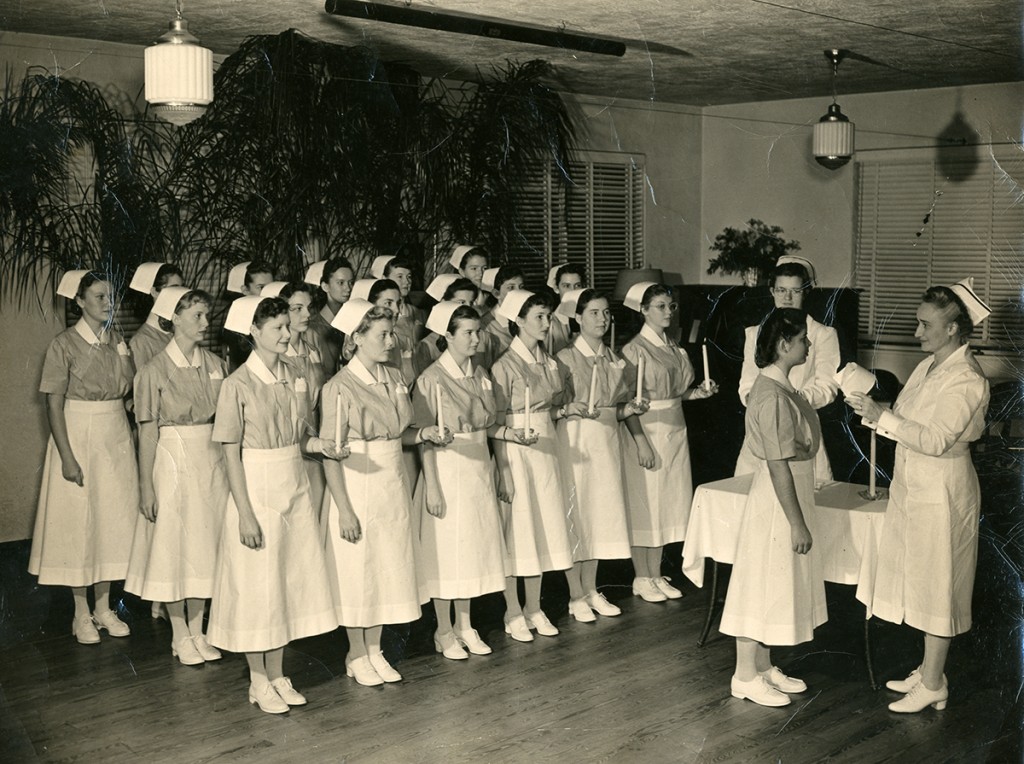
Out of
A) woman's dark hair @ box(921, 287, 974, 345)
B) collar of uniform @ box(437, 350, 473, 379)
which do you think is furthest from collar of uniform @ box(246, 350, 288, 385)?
woman's dark hair @ box(921, 287, 974, 345)

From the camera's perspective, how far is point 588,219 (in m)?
8.81

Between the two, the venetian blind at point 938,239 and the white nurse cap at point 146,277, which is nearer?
the white nurse cap at point 146,277

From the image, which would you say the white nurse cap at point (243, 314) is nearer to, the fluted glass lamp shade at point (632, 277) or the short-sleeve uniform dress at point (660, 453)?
the short-sleeve uniform dress at point (660, 453)

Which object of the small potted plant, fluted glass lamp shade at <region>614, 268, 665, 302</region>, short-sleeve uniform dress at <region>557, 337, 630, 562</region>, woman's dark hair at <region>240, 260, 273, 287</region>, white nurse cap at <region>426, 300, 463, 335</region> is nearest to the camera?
white nurse cap at <region>426, 300, 463, 335</region>

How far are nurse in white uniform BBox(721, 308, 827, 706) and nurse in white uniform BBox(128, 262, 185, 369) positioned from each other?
2578mm

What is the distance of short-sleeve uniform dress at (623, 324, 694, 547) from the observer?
5297 millimetres

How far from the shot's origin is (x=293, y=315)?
4.62 meters

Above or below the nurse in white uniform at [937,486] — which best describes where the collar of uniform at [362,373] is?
above

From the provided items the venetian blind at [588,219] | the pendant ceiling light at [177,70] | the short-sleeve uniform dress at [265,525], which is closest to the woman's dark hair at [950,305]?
the short-sleeve uniform dress at [265,525]

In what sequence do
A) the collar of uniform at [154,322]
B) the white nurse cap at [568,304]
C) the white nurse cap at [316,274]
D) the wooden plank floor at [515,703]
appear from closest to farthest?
the wooden plank floor at [515,703], the collar of uniform at [154,322], the white nurse cap at [316,274], the white nurse cap at [568,304]

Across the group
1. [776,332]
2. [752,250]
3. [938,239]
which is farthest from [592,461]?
[752,250]

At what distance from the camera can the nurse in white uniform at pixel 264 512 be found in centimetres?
395

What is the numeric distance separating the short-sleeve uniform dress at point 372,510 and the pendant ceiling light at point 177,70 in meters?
1.11

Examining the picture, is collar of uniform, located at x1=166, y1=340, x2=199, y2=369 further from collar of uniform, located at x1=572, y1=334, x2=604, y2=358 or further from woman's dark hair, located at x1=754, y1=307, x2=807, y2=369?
woman's dark hair, located at x1=754, y1=307, x2=807, y2=369
